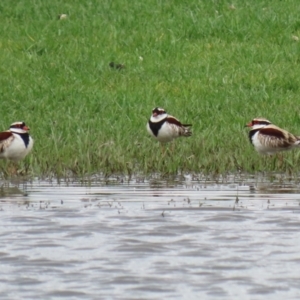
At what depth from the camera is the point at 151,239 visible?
8.63 metres

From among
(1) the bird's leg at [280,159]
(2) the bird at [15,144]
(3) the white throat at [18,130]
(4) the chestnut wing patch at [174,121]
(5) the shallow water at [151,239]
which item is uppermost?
(4) the chestnut wing patch at [174,121]

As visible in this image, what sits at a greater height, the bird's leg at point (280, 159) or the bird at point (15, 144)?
the bird at point (15, 144)

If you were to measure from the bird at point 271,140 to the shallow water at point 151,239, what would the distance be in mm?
589

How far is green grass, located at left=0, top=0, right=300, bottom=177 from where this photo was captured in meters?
12.1

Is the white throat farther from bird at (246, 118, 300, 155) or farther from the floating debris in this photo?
the floating debris

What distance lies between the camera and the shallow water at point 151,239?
7242 mm

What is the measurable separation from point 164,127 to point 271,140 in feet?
3.96

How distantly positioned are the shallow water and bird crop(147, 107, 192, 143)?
1.39 m

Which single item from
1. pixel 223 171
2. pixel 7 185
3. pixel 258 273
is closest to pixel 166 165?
pixel 223 171

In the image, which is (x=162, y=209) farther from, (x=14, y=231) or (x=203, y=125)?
(x=203, y=125)

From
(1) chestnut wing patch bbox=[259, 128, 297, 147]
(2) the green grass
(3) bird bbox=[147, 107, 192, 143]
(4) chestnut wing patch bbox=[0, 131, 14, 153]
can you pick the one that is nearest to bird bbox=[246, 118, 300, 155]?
(1) chestnut wing patch bbox=[259, 128, 297, 147]

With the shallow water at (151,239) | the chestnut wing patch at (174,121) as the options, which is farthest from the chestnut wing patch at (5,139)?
the chestnut wing patch at (174,121)

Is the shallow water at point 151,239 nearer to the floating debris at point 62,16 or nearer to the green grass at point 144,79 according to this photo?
the green grass at point 144,79

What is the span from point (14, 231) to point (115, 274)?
155cm
